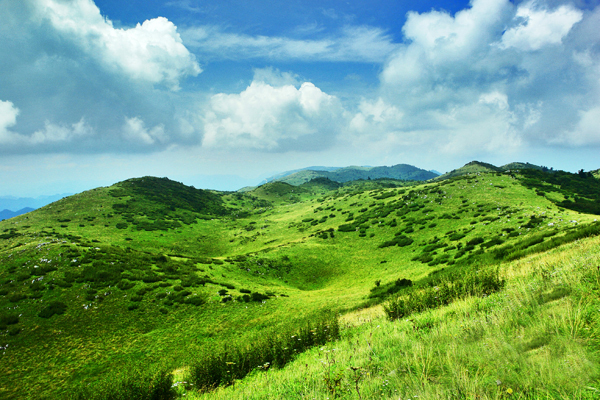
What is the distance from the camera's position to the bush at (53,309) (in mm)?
18281

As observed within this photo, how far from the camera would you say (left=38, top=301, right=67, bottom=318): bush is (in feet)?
60.0

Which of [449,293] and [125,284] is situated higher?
[449,293]

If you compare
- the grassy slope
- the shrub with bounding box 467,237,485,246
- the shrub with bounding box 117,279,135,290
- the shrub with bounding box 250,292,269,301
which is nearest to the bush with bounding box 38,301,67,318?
the shrub with bounding box 117,279,135,290

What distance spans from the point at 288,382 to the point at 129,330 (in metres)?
18.6

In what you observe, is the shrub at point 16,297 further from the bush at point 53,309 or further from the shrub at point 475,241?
the shrub at point 475,241

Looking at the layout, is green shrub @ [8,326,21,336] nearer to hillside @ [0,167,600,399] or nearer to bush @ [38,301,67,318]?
hillside @ [0,167,600,399]

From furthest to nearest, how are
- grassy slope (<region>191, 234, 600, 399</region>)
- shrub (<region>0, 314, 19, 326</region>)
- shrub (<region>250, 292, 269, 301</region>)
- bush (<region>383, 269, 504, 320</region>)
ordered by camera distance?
shrub (<region>250, 292, 269, 301</region>) < shrub (<region>0, 314, 19, 326</region>) < bush (<region>383, 269, 504, 320</region>) < grassy slope (<region>191, 234, 600, 399</region>)

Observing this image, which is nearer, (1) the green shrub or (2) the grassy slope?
(2) the grassy slope

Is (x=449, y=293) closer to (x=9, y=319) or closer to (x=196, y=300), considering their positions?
(x=196, y=300)

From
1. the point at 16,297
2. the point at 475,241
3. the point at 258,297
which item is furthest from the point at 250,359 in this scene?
the point at 475,241

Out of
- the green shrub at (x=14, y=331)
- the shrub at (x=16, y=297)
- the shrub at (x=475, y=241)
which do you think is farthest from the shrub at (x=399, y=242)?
the shrub at (x=16, y=297)

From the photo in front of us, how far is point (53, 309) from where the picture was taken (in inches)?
741

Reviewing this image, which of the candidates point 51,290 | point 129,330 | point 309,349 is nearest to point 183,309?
point 129,330

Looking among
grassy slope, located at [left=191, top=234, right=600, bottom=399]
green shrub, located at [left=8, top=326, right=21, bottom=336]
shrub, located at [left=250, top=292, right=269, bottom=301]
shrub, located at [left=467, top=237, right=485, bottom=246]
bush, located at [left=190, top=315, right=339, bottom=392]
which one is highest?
grassy slope, located at [left=191, top=234, right=600, bottom=399]
